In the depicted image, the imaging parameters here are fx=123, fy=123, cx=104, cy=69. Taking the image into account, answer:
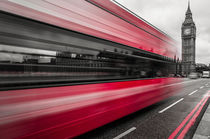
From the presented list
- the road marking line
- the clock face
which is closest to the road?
the road marking line

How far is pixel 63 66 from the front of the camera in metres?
1.96

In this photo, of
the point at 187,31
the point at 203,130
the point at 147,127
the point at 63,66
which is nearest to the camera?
the point at 63,66

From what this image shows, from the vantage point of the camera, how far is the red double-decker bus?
1501 mm

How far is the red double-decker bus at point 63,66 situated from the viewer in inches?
59.1

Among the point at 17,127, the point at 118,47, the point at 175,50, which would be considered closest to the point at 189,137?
the point at 118,47

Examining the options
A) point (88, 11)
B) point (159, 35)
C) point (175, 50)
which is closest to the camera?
point (88, 11)

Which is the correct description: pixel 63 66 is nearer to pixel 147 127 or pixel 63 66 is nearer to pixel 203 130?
pixel 147 127

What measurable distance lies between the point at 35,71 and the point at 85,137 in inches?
76.6

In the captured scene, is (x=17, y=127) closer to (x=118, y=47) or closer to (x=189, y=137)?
(x=118, y=47)

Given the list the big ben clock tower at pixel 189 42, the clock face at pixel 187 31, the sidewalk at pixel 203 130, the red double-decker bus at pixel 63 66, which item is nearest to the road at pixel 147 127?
the sidewalk at pixel 203 130

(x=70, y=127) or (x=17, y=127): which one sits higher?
(x=17, y=127)

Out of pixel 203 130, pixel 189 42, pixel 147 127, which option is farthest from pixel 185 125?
pixel 189 42

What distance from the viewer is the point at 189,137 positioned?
2814 millimetres

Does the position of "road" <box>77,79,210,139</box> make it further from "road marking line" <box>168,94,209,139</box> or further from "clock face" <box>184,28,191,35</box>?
"clock face" <box>184,28,191,35</box>
